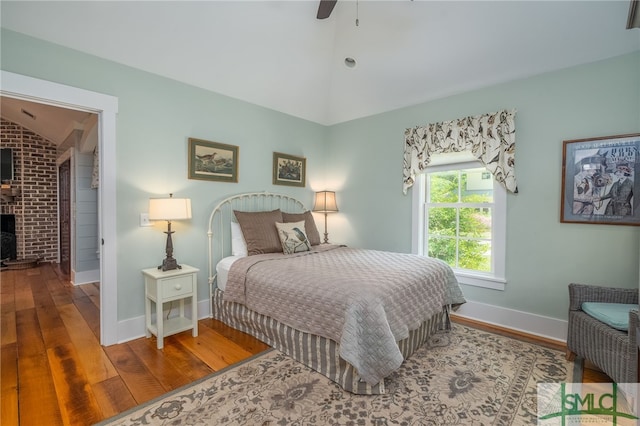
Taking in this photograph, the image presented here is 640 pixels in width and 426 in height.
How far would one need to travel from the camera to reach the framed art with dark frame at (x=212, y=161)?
2.99 meters

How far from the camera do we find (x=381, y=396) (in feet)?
5.84

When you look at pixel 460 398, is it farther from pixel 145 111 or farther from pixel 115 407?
pixel 145 111

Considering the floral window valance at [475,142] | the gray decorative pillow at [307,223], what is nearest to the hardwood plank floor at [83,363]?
the gray decorative pillow at [307,223]

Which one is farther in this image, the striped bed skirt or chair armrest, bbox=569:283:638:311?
chair armrest, bbox=569:283:638:311

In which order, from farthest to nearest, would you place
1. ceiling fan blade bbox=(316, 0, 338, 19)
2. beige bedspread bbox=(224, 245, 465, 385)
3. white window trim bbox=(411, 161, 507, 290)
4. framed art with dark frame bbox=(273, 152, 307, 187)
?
framed art with dark frame bbox=(273, 152, 307, 187), white window trim bbox=(411, 161, 507, 290), ceiling fan blade bbox=(316, 0, 338, 19), beige bedspread bbox=(224, 245, 465, 385)

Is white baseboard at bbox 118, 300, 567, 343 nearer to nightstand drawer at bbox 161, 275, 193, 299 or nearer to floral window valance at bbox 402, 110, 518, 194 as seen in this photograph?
nightstand drawer at bbox 161, 275, 193, 299

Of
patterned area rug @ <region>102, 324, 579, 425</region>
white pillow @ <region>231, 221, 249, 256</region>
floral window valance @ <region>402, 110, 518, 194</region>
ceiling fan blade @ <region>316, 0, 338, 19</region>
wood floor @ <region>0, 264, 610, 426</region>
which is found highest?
ceiling fan blade @ <region>316, 0, 338, 19</region>

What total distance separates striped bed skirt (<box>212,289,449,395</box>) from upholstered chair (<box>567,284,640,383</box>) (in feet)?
3.16

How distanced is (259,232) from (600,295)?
2965 mm

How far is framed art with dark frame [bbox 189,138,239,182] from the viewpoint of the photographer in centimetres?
299

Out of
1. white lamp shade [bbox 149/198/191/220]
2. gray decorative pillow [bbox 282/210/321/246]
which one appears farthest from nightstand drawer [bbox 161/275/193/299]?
gray decorative pillow [bbox 282/210/321/246]

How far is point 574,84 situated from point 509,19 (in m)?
0.83

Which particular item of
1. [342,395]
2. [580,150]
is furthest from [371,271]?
[580,150]

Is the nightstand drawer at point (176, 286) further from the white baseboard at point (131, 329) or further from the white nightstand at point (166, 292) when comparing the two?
the white baseboard at point (131, 329)
